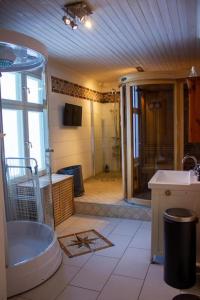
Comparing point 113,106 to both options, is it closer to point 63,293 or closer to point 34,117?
point 34,117

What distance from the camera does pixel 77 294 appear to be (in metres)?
2.11

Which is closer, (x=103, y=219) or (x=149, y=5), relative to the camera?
(x=149, y=5)

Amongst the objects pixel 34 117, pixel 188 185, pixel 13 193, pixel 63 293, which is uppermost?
pixel 34 117

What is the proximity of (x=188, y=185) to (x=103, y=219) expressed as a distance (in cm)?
171

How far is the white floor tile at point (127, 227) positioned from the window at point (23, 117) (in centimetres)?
125

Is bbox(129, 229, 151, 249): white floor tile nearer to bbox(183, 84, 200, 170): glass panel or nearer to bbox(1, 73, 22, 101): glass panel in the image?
bbox(183, 84, 200, 170): glass panel

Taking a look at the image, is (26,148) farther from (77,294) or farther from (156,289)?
(156,289)

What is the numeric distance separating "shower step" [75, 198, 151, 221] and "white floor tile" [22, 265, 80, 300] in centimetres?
141

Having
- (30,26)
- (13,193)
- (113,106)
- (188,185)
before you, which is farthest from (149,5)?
(113,106)

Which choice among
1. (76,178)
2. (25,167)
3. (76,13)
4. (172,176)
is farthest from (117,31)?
(76,178)

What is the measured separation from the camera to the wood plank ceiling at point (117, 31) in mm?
2438

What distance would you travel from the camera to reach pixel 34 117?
3.77m

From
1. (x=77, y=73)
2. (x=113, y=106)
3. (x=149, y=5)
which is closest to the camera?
(x=149, y=5)

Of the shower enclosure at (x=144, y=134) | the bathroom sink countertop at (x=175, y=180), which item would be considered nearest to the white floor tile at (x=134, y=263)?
the bathroom sink countertop at (x=175, y=180)
